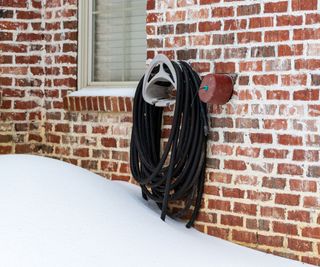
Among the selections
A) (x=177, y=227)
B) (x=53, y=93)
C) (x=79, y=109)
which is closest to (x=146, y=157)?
(x=177, y=227)

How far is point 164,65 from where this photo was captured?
442cm

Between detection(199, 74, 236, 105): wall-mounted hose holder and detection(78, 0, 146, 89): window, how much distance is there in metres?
1.05

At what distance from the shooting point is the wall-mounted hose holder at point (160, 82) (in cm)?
436

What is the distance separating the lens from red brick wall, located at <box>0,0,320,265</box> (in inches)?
153

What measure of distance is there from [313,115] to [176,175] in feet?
3.30

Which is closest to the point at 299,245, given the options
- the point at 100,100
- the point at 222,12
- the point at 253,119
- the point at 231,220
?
the point at 231,220

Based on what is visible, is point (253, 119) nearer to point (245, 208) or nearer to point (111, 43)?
point (245, 208)

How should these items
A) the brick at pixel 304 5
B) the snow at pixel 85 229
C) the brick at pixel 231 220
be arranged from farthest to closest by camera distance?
the brick at pixel 231 220
the brick at pixel 304 5
the snow at pixel 85 229

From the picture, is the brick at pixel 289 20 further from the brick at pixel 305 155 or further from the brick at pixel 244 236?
the brick at pixel 244 236

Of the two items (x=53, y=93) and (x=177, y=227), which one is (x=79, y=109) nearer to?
(x=53, y=93)

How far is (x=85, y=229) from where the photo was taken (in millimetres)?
3615

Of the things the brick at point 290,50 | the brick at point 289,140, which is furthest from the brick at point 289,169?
the brick at point 290,50

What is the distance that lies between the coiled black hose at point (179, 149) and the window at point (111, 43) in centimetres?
66

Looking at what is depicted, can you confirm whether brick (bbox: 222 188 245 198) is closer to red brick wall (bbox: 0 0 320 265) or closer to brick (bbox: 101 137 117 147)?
red brick wall (bbox: 0 0 320 265)
